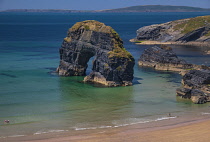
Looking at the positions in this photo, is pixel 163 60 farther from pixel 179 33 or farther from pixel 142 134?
pixel 179 33

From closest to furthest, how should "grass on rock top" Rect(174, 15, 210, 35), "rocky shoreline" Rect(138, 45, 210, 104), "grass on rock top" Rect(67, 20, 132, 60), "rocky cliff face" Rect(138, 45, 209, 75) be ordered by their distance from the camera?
"rocky shoreline" Rect(138, 45, 210, 104)
"grass on rock top" Rect(67, 20, 132, 60)
"rocky cliff face" Rect(138, 45, 209, 75)
"grass on rock top" Rect(174, 15, 210, 35)

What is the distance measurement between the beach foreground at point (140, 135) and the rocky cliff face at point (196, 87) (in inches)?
425

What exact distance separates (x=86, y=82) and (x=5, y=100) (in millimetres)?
15859

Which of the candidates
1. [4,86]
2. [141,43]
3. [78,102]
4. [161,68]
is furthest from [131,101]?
[141,43]

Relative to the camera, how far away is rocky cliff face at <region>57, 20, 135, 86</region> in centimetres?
6600

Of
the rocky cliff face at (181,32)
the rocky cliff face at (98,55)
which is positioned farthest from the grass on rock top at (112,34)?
the rocky cliff face at (181,32)

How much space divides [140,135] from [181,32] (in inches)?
4145

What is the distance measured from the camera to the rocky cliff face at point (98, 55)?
66000 millimetres

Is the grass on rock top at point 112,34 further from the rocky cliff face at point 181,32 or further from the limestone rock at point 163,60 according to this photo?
the rocky cliff face at point 181,32

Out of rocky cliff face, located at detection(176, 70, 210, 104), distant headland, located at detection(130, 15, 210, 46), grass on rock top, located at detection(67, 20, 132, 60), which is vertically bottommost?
distant headland, located at detection(130, 15, 210, 46)

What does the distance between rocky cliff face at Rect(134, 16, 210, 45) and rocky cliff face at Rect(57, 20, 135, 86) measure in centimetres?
6896

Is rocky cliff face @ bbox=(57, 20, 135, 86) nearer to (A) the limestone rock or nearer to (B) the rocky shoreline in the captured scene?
(B) the rocky shoreline

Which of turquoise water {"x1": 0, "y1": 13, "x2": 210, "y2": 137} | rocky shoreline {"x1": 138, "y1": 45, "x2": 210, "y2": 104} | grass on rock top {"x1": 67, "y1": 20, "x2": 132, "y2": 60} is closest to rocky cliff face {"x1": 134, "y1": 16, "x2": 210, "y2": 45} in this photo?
rocky shoreline {"x1": 138, "y1": 45, "x2": 210, "y2": 104}

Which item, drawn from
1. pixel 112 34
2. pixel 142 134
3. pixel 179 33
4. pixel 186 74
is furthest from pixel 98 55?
pixel 179 33
